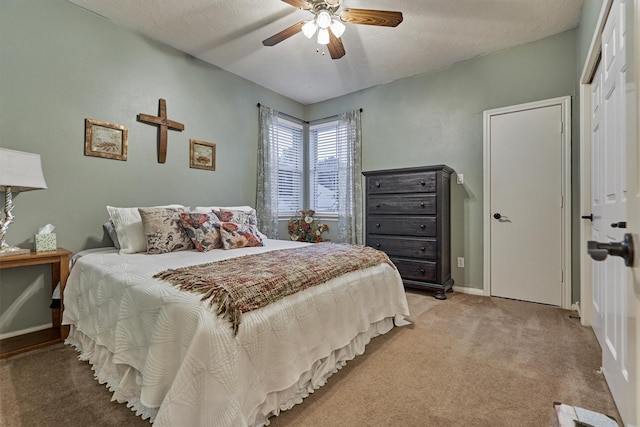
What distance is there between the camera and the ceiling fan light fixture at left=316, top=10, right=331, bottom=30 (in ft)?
7.17

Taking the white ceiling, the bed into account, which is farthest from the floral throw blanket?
the white ceiling

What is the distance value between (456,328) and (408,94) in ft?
9.62

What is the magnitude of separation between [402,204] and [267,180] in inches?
73.0

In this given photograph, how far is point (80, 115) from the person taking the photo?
2.55 m

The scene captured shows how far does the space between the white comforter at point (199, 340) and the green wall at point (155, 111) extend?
0.73 meters

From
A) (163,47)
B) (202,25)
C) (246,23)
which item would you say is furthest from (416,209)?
(163,47)

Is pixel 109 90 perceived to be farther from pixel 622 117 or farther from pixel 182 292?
Result: pixel 622 117

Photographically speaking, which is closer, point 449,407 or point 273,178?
point 449,407

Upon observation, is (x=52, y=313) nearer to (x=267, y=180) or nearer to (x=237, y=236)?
(x=237, y=236)

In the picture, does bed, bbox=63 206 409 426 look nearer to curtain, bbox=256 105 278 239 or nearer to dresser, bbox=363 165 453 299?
dresser, bbox=363 165 453 299

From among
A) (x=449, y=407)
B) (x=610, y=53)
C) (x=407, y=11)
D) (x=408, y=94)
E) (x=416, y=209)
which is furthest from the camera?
(x=408, y=94)

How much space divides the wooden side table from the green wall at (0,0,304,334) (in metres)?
0.11

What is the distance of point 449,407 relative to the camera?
4.84ft

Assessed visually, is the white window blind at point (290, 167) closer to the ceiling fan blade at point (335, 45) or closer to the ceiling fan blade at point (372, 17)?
the ceiling fan blade at point (335, 45)
